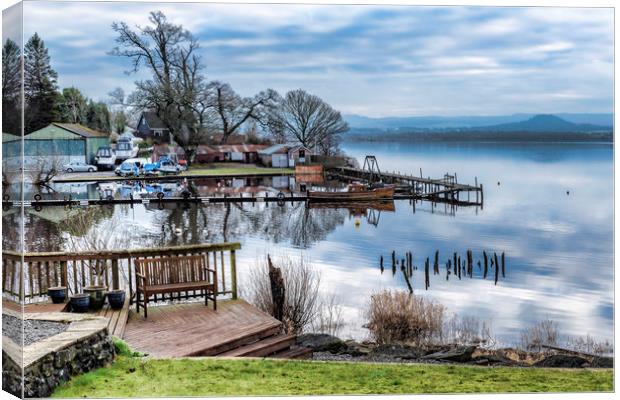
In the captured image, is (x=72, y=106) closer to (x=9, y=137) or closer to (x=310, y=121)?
(x=9, y=137)

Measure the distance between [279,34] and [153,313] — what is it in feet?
12.3

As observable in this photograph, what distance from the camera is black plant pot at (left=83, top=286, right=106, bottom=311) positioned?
36.7 ft

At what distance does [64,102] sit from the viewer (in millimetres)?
10805

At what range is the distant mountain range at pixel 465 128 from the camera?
11.7 meters

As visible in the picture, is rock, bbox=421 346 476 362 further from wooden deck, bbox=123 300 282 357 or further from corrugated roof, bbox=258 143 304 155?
corrugated roof, bbox=258 143 304 155

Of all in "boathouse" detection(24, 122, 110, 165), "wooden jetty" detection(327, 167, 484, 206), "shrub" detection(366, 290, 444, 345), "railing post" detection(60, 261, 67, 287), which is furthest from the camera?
"wooden jetty" detection(327, 167, 484, 206)

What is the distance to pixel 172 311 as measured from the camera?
1143 cm

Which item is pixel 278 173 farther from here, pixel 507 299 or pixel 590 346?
pixel 590 346

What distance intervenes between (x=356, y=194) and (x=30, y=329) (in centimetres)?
451

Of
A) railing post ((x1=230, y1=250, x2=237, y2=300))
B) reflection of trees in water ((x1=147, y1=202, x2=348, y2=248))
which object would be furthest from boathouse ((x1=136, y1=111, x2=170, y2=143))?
railing post ((x1=230, y1=250, x2=237, y2=300))

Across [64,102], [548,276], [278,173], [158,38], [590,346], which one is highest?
[158,38]

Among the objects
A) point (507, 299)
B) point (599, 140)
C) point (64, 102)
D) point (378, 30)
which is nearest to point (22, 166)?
point (64, 102)

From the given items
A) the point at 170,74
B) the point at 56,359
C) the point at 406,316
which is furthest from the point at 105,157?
the point at 406,316

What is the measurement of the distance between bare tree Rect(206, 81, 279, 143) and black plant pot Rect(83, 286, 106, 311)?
2439 millimetres
